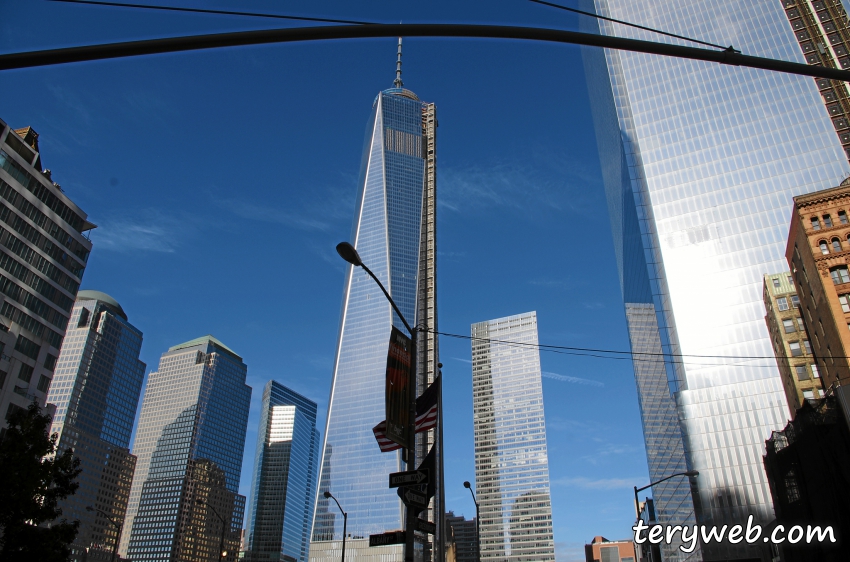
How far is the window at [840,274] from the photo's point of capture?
197 ft

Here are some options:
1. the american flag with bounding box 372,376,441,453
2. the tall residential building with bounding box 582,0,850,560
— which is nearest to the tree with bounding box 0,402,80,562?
the american flag with bounding box 372,376,441,453

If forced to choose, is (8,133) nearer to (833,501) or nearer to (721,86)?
(833,501)

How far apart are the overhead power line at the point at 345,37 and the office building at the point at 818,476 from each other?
42992mm

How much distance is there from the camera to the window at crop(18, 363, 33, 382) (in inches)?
2759

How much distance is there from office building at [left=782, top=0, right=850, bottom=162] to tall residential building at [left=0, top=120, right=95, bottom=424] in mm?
139830

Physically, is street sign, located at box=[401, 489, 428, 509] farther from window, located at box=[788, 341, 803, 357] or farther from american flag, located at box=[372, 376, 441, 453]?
window, located at box=[788, 341, 803, 357]

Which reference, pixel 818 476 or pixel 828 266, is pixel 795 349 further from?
pixel 818 476

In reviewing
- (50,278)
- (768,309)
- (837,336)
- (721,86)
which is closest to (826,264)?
(837,336)

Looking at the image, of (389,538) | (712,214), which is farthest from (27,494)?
(712,214)

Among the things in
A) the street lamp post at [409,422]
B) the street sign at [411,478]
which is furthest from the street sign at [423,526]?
the street sign at [411,478]

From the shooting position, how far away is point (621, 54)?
4628 inches

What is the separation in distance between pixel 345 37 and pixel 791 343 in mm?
90260

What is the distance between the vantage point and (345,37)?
6598 millimetres

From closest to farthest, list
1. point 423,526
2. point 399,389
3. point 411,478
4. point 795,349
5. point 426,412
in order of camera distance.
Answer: point 411,478
point 423,526
point 399,389
point 426,412
point 795,349
